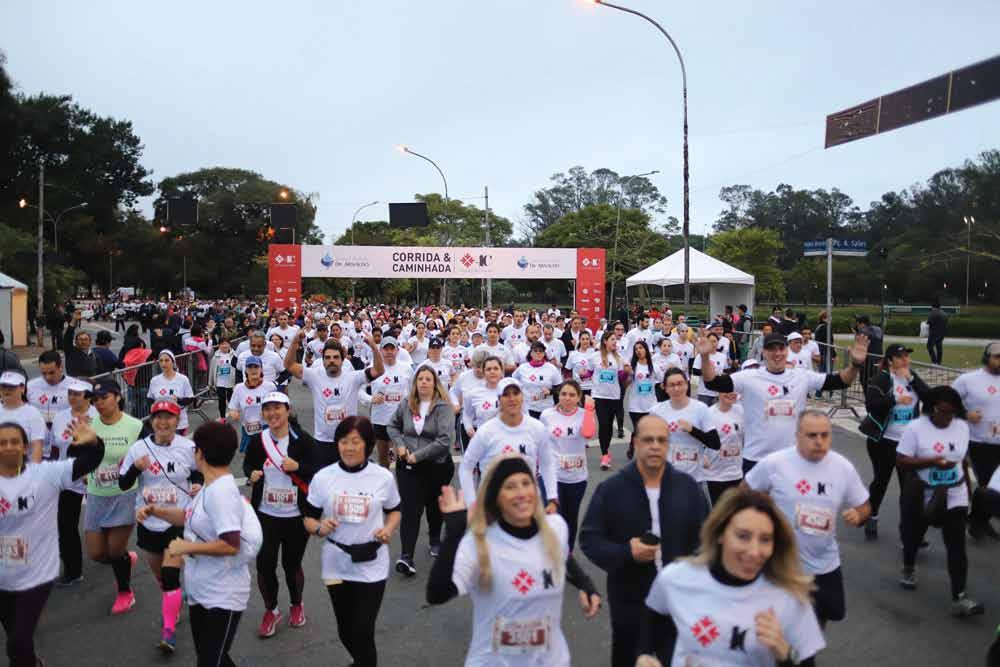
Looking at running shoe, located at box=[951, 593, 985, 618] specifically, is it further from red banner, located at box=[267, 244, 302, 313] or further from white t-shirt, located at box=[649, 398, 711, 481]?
red banner, located at box=[267, 244, 302, 313]

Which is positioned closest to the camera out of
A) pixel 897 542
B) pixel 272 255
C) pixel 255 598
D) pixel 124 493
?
pixel 124 493

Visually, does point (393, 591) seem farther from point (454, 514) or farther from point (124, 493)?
point (454, 514)

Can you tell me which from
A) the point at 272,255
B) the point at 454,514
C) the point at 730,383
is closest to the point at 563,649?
the point at 454,514

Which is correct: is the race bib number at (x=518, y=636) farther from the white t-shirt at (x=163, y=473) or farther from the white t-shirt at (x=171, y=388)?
the white t-shirt at (x=171, y=388)

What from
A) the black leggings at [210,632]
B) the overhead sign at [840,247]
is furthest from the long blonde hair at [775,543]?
the overhead sign at [840,247]

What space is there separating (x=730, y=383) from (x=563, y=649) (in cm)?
376

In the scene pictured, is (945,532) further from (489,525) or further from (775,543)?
(489,525)

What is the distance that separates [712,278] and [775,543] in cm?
2331

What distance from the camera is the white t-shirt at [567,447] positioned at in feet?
21.7

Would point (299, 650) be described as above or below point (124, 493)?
below

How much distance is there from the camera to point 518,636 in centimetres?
329

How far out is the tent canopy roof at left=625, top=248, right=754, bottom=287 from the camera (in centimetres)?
2541

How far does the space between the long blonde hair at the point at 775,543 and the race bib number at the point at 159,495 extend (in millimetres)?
4117

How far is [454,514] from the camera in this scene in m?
3.50
